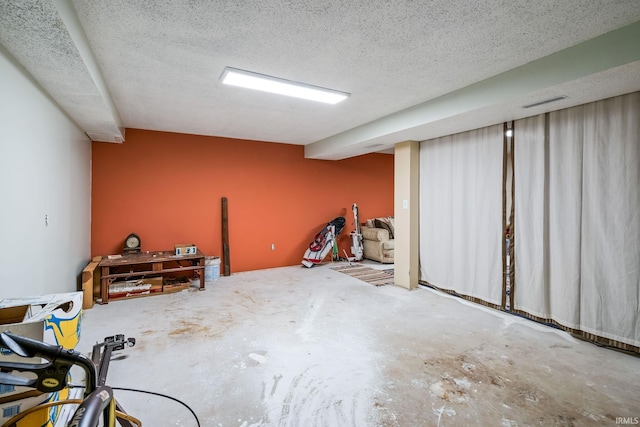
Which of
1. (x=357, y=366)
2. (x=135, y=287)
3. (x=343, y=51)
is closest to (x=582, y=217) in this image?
(x=357, y=366)

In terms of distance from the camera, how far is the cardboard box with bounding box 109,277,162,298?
13.7ft

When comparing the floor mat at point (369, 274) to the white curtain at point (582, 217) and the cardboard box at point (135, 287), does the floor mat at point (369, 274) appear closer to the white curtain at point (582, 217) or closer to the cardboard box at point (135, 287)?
the white curtain at point (582, 217)

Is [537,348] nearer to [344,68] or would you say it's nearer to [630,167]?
[630,167]

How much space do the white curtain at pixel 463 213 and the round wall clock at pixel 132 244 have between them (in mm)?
4393

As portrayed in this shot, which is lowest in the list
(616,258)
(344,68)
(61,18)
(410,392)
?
(410,392)

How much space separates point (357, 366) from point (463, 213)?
104 inches

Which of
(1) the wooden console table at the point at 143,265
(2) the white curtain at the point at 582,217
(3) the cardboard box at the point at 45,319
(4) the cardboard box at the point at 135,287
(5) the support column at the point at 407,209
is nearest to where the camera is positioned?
(3) the cardboard box at the point at 45,319

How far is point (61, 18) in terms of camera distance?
1617mm

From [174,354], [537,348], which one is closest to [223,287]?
[174,354]

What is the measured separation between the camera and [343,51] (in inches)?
92.4

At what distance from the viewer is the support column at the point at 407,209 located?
465cm

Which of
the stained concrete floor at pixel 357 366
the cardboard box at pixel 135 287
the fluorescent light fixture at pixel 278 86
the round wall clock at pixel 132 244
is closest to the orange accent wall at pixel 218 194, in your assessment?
the round wall clock at pixel 132 244

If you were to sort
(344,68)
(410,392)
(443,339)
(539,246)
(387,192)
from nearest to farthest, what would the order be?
1. (410,392)
2. (344,68)
3. (443,339)
4. (539,246)
5. (387,192)

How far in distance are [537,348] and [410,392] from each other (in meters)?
1.47
